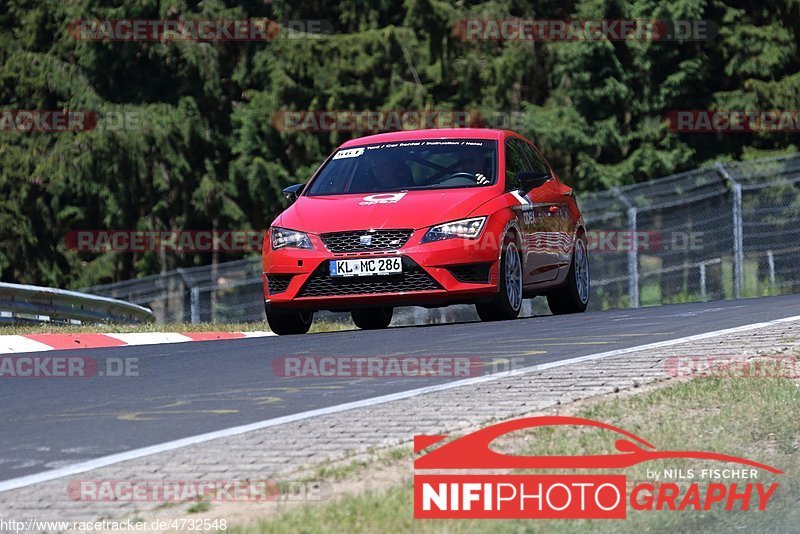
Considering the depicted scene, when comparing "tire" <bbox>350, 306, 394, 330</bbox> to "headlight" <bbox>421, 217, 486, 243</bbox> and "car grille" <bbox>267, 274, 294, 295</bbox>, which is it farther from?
"headlight" <bbox>421, 217, 486, 243</bbox>

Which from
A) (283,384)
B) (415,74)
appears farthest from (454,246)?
(415,74)

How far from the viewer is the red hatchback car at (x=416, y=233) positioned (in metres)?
12.8

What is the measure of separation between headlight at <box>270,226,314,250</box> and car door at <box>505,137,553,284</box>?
1.85 m

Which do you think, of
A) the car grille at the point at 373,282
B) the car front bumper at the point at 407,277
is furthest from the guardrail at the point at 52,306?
the car grille at the point at 373,282

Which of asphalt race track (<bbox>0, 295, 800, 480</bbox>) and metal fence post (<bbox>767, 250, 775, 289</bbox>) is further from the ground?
asphalt race track (<bbox>0, 295, 800, 480</bbox>)

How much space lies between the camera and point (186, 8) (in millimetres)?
40500

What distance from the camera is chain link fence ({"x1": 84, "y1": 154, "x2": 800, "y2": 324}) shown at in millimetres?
22766

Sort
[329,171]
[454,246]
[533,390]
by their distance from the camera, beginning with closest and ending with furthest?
[533,390]
[454,246]
[329,171]

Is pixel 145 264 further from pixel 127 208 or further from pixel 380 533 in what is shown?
A: pixel 380 533

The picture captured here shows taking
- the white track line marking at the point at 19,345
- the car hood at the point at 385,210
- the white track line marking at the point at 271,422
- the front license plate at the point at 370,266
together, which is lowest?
the white track line marking at the point at 19,345

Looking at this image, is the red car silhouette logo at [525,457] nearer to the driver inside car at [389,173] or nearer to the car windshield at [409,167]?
the car windshield at [409,167]

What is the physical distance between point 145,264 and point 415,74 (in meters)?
8.39

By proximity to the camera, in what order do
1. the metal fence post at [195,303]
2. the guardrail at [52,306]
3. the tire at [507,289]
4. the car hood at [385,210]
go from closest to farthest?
the car hood at [385,210] → the tire at [507,289] → the guardrail at [52,306] → the metal fence post at [195,303]

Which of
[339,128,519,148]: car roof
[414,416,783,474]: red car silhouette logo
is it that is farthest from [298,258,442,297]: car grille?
[414,416,783,474]: red car silhouette logo
